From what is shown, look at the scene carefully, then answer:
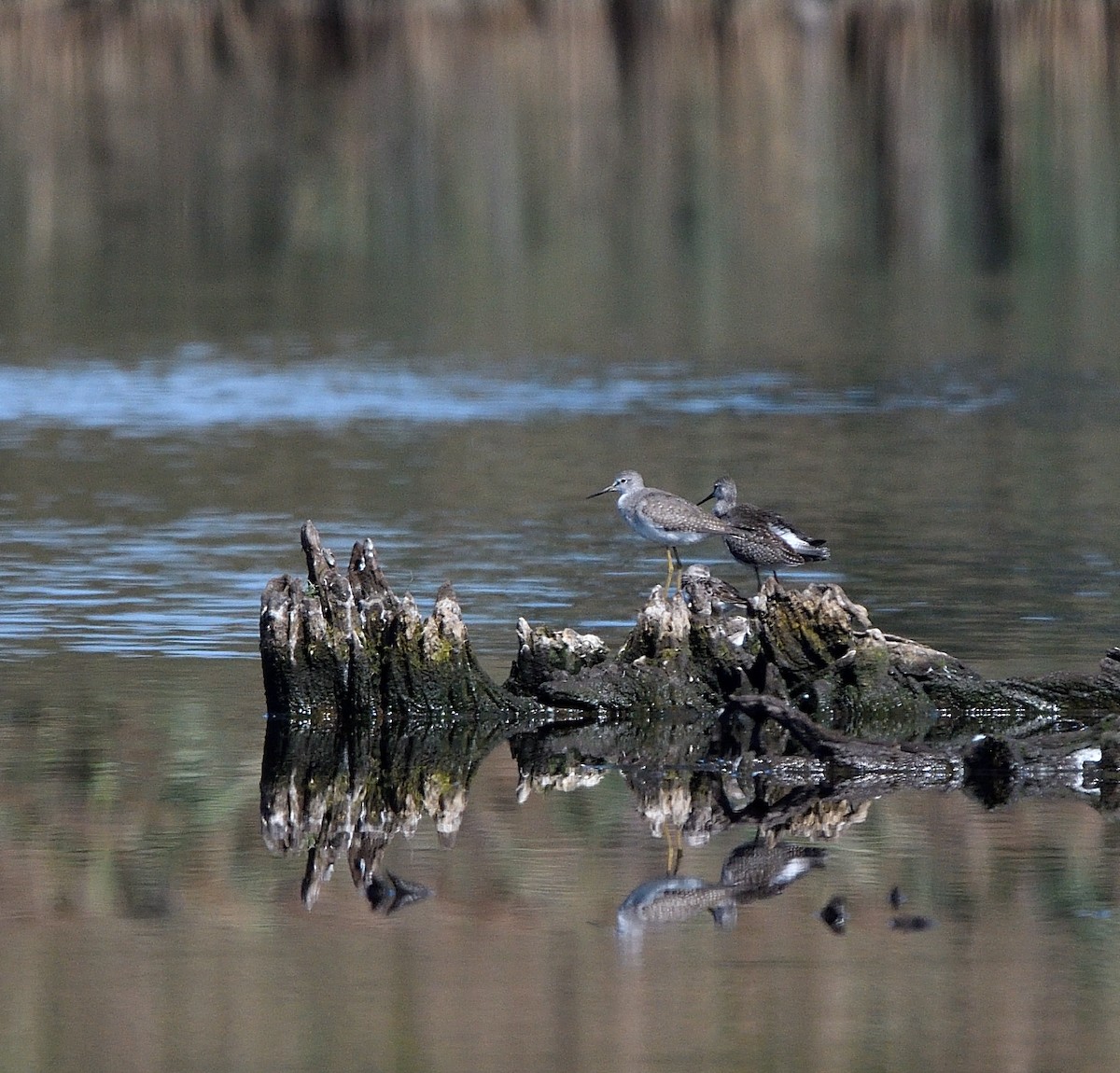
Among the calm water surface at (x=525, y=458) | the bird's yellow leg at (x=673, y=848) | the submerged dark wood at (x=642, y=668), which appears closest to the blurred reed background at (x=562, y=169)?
the calm water surface at (x=525, y=458)

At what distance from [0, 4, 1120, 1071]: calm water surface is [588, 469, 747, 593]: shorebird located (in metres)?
0.58

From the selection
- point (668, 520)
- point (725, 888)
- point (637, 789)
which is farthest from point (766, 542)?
point (725, 888)

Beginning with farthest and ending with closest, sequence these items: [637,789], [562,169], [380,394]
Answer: [562,169] < [380,394] < [637,789]

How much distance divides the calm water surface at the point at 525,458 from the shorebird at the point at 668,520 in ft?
1.91

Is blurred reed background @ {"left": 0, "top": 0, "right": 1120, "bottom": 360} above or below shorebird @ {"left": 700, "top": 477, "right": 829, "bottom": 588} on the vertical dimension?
above

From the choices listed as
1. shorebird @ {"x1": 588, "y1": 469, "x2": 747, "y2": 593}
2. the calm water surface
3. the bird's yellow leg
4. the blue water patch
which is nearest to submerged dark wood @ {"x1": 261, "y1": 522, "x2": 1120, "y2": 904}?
the calm water surface

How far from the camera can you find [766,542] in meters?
12.8

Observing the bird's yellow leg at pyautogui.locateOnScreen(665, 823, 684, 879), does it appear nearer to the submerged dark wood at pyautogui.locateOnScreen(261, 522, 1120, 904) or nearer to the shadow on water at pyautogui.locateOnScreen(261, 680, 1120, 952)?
the shadow on water at pyautogui.locateOnScreen(261, 680, 1120, 952)

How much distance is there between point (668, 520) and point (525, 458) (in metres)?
7.31

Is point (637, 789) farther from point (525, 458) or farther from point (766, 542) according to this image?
point (525, 458)

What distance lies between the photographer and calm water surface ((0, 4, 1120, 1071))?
7719mm

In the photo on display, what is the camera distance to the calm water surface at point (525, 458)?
304 inches

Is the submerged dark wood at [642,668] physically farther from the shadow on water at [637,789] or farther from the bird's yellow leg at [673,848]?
the bird's yellow leg at [673,848]

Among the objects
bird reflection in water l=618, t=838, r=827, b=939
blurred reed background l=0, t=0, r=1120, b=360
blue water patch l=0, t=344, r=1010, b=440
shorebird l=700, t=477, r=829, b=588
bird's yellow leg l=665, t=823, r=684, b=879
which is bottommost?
bird reflection in water l=618, t=838, r=827, b=939
